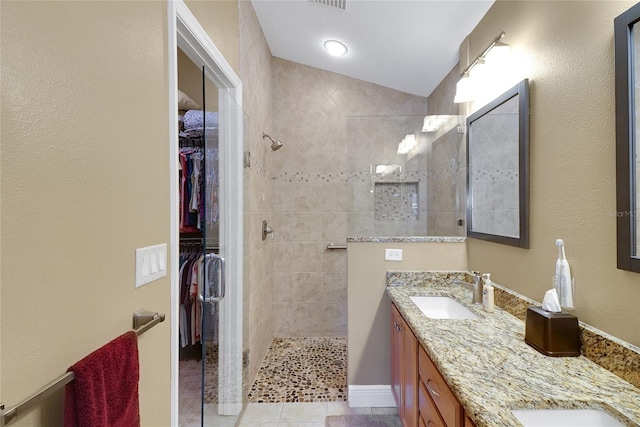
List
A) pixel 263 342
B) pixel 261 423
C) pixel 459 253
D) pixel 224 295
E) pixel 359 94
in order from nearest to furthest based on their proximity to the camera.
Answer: pixel 224 295 → pixel 261 423 → pixel 459 253 → pixel 263 342 → pixel 359 94

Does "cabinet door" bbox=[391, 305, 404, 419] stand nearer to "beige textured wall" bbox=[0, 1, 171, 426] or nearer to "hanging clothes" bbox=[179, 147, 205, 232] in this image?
"beige textured wall" bbox=[0, 1, 171, 426]

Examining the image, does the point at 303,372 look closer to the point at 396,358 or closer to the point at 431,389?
the point at 396,358

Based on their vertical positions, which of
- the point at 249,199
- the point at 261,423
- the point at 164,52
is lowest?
the point at 261,423

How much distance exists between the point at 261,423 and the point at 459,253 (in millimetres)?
1757

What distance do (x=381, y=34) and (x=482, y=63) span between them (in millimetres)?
857

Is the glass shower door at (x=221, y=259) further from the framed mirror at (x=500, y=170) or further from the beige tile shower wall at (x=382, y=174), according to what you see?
the framed mirror at (x=500, y=170)

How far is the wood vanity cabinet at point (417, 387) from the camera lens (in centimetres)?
98

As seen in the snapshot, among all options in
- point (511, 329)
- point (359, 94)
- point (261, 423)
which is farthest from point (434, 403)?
point (359, 94)

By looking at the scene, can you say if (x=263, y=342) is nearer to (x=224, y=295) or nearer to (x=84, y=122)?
(x=224, y=295)

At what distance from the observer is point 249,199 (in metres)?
2.28

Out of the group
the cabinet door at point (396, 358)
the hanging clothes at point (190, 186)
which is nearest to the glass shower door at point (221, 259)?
the hanging clothes at point (190, 186)

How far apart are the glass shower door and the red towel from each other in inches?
27.9

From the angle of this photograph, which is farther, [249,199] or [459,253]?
[249,199]

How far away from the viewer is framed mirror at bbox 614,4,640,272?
94 cm
